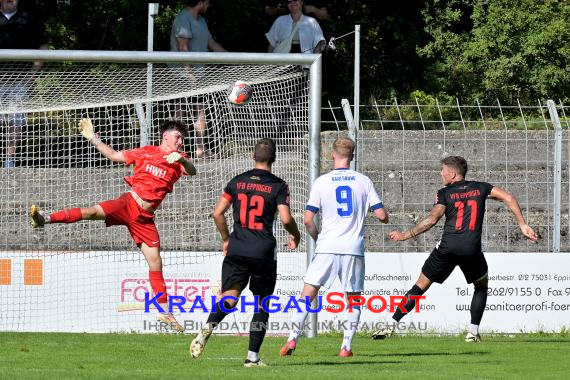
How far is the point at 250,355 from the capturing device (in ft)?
31.4

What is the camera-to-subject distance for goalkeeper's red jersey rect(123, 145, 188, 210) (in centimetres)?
1245

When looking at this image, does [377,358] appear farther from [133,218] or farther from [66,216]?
[66,216]

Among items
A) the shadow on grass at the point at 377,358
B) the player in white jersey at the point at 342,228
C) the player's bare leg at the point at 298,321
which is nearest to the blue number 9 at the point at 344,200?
the player in white jersey at the point at 342,228

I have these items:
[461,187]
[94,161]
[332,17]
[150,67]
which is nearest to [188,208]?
[94,161]

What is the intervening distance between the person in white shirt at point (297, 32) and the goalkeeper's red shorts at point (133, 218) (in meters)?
4.35

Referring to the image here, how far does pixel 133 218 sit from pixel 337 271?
2.83 m

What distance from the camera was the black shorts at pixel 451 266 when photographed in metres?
12.5

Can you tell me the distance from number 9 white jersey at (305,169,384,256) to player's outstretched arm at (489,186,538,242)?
2.12 meters

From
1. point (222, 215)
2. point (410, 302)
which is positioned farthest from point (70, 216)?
point (410, 302)

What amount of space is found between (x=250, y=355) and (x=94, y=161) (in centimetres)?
666

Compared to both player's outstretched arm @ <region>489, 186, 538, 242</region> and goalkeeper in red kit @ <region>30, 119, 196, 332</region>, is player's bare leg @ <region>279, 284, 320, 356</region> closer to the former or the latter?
goalkeeper in red kit @ <region>30, 119, 196, 332</region>

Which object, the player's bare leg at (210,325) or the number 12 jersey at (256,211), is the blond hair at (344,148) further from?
the player's bare leg at (210,325)

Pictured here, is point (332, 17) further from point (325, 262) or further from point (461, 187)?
point (325, 262)

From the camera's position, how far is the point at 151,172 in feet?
41.0
